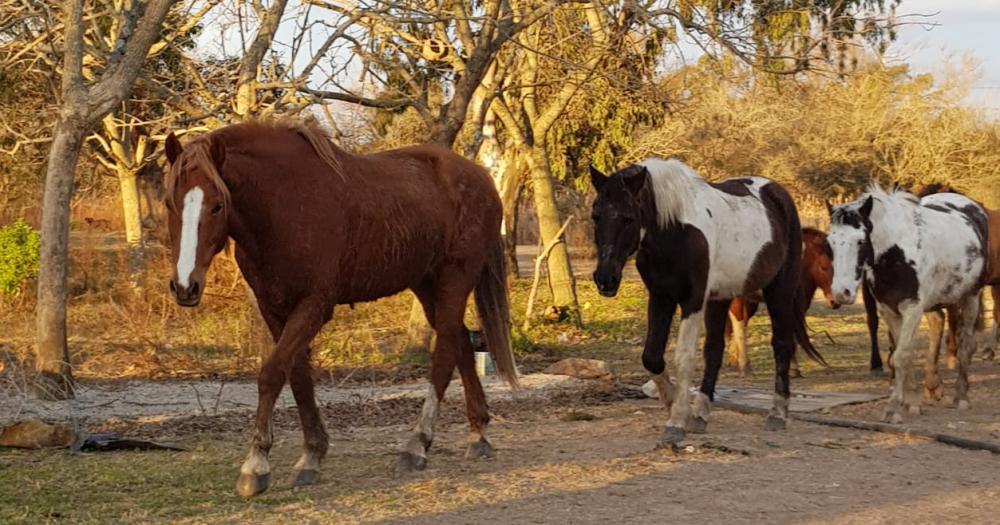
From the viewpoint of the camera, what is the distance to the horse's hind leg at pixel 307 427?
6676mm

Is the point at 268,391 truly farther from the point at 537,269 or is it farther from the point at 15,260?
the point at 15,260

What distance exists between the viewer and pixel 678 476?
7.01 m

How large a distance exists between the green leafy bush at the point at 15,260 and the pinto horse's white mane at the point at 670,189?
11345mm

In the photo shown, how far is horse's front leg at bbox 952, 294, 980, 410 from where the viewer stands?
1051cm

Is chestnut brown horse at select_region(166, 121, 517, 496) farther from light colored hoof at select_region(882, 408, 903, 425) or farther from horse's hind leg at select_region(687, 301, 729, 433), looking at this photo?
light colored hoof at select_region(882, 408, 903, 425)

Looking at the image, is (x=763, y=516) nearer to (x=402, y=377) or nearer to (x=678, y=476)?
(x=678, y=476)

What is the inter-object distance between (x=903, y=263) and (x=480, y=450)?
415cm

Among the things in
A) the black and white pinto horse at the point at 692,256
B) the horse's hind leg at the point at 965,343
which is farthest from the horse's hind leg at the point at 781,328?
the horse's hind leg at the point at 965,343

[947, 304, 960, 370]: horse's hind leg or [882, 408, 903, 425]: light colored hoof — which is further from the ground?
[947, 304, 960, 370]: horse's hind leg

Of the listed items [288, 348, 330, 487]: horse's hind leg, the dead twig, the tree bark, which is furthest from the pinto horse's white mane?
the dead twig

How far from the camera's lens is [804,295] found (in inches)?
544

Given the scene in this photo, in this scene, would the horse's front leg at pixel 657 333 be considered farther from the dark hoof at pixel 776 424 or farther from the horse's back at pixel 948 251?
the horse's back at pixel 948 251

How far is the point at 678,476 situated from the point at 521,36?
1247 cm

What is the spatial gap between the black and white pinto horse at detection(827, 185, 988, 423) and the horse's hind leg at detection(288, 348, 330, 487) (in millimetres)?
4554
